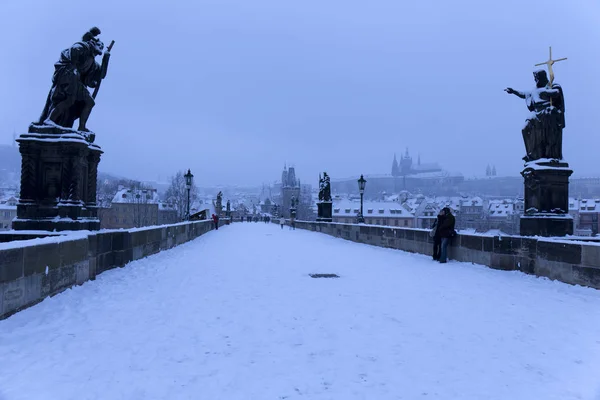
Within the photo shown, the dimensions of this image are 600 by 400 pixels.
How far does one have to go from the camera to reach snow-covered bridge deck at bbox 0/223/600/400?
359 centimetres

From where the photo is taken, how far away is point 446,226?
1237 cm

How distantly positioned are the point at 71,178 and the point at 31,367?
23.9 ft

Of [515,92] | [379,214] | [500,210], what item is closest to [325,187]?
[515,92]

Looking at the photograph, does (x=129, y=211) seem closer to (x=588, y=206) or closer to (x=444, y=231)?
(x=444, y=231)

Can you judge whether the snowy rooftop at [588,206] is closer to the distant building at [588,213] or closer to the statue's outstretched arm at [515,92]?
the distant building at [588,213]

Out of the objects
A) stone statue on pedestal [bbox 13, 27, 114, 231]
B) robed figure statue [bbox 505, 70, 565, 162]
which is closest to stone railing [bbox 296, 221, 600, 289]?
robed figure statue [bbox 505, 70, 565, 162]

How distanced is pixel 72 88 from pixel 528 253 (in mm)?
11412

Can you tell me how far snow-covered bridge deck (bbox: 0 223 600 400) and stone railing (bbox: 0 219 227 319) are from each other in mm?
227

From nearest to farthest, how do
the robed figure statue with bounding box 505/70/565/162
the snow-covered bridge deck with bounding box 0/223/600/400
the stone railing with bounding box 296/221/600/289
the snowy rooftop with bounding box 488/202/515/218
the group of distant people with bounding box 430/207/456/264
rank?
the snow-covered bridge deck with bounding box 0/223/600/400, the stone railing with bounding box 296/221/600/289, the robed figure statue with bounding box 505/70/565/162, the group of distant people with bounding box 430/207/456/264, the snowy rooftop with bounding box 488/202/515/218

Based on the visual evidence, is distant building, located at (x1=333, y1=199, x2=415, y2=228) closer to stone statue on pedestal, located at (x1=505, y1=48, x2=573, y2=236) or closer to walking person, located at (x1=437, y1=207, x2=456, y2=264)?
walking person, located at (x1=437, y1=207, x2=456, y2=264)

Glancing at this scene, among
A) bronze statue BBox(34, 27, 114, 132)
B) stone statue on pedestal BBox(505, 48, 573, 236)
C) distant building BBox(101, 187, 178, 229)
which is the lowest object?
distant building BBox(101, 187, 178, 229)

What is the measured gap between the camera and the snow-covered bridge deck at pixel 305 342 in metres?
3.59

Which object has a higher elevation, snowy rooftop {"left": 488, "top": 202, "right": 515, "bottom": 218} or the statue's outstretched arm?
the statue's outstretched arm

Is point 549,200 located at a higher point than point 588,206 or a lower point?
lower
